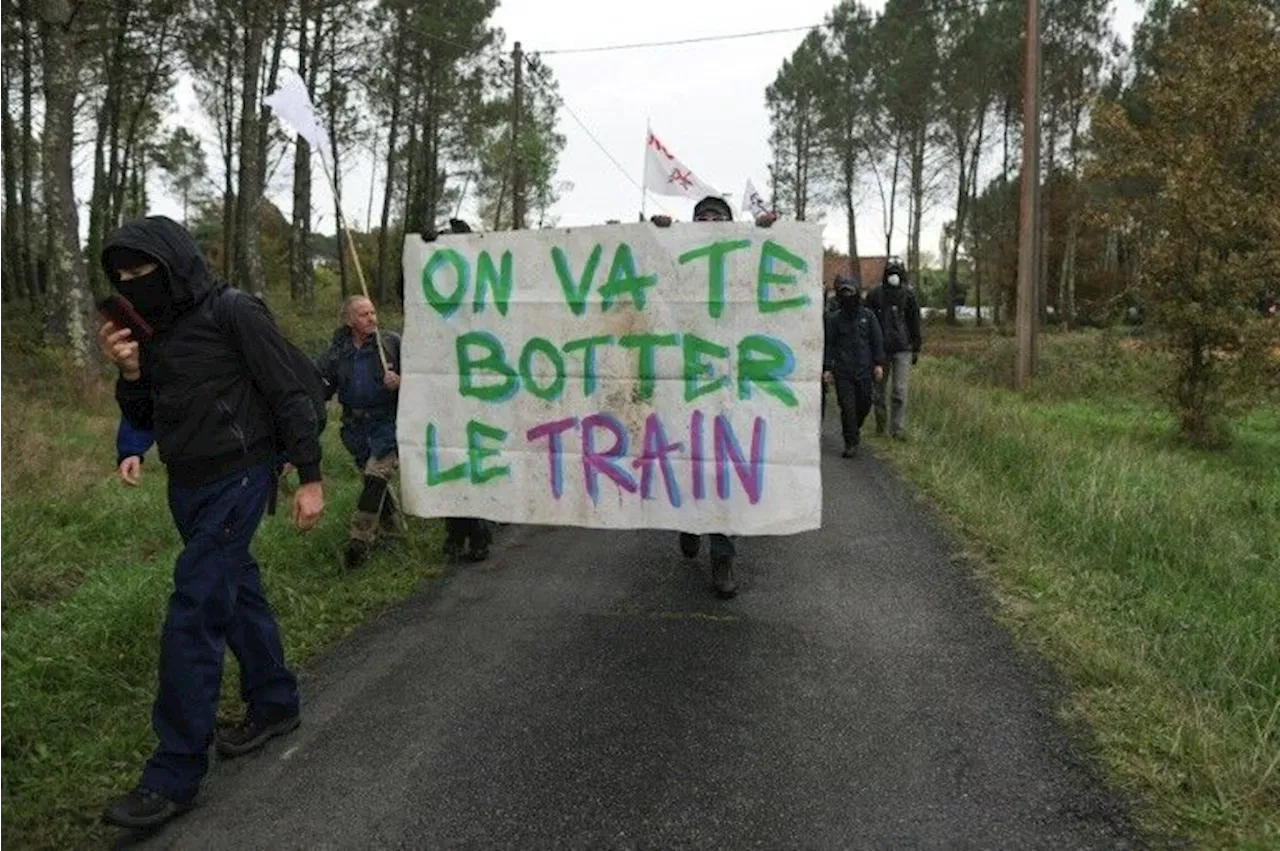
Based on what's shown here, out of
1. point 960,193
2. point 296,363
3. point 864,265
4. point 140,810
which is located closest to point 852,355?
point 296,363

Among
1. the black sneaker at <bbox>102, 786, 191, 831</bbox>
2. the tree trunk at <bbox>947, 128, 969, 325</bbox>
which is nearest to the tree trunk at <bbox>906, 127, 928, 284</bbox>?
the tree trunk at <bbox>947, 128, 969, 325</bbox>

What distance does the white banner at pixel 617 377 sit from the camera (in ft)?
15.2

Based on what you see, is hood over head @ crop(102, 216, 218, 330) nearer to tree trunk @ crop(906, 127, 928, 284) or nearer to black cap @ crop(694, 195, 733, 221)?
black cap @ crop(694, 195, 733, 221)

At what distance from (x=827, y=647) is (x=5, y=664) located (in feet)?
12.0

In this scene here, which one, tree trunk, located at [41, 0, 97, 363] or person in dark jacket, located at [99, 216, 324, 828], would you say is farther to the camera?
tree trunk, located at [41, 0, 97, 363]

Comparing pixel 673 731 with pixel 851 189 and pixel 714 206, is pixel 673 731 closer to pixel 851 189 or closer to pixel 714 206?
pixel 714 206

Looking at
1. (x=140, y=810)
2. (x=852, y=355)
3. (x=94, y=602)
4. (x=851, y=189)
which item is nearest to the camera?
(x=140, y=810)

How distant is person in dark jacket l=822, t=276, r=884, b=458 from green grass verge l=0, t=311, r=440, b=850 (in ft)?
16.6

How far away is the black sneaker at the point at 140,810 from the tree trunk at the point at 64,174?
473 inches

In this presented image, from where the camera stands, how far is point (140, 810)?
119 inches

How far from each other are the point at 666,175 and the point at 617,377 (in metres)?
8.68

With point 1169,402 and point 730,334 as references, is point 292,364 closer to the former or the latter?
point 730,334

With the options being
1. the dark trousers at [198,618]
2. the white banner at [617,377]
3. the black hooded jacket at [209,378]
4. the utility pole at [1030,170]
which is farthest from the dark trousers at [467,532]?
the utility pole at [1030,170]

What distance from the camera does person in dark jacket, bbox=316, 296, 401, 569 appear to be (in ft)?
19.7
